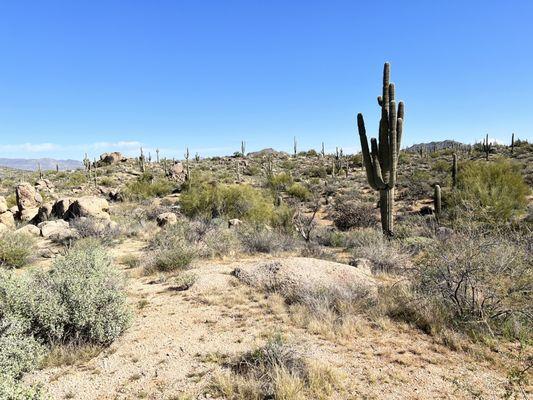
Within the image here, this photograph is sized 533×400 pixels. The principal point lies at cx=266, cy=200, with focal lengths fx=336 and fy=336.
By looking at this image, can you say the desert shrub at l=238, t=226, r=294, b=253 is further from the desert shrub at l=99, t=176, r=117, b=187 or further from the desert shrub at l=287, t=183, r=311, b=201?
the desert shrub at l=99, t=176, r=117, b=187

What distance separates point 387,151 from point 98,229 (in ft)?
33.8

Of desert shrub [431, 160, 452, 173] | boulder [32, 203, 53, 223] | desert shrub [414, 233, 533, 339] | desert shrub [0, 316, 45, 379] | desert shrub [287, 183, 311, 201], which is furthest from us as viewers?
desert shrub [431, 160, 452, 173]

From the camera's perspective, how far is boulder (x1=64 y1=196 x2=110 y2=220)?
13961 millimetres

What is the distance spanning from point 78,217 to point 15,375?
11.3 m

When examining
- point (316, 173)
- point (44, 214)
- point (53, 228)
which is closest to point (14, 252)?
point (53, 228)

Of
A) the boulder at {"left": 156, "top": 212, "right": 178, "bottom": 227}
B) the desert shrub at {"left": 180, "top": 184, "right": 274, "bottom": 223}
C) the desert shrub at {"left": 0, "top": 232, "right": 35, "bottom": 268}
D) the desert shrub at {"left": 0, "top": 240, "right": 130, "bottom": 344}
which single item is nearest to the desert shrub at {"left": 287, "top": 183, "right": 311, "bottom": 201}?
the desert shrub at {"left": 180, "top": 184, "right": 274, "bottom": 223}

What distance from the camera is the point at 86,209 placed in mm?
14062

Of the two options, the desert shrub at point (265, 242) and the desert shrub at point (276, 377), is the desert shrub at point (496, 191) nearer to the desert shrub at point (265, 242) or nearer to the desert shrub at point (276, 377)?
the desert shrub at point (265, 242)

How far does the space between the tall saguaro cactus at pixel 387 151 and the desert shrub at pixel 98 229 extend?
9.16 metres

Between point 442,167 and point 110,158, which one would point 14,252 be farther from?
point 110,158

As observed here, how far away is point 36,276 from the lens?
5098 millimetres

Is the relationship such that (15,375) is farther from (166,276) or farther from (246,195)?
(246,195)

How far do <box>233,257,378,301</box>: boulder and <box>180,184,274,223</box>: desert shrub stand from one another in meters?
7.15

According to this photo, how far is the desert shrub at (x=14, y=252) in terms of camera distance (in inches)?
339
